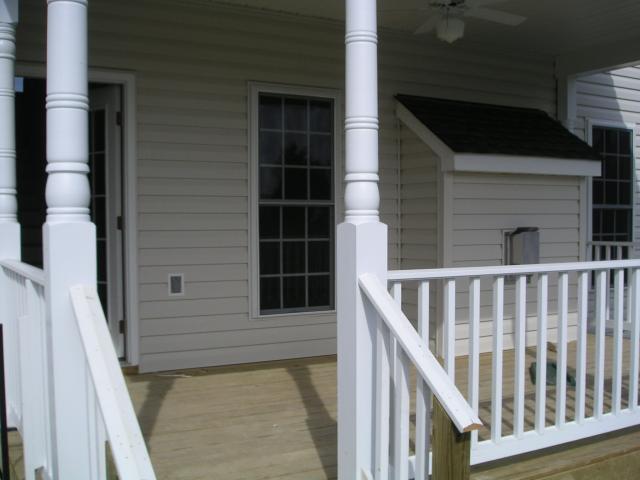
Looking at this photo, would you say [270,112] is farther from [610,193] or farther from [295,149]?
[610,193]

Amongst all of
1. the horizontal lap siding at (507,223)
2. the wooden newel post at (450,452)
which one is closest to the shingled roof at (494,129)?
the horizontal lap siding at (507,223)

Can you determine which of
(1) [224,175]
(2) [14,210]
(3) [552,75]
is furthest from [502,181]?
(2) [14,210]

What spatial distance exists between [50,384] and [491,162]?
3.95 m

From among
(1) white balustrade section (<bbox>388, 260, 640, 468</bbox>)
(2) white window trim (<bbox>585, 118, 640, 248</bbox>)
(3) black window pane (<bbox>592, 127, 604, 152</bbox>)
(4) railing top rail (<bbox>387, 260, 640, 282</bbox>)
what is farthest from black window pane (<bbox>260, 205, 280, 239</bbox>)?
(3) black window pane (<bbox>592, 127, 604, 152</bbox>)

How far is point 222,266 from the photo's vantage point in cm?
498

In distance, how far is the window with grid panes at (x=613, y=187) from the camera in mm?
7344

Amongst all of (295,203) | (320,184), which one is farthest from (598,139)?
(295,203)

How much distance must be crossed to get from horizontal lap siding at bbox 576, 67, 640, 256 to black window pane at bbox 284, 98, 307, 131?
3.38 meters

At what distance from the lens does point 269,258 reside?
5.20 m

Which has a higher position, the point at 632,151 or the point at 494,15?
the point at 494,15

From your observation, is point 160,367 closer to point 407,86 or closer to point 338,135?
point 338,135

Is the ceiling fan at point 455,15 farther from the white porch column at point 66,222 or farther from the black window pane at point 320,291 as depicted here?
the white porch column at point 66,222

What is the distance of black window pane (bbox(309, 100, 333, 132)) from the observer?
5348 millimetres

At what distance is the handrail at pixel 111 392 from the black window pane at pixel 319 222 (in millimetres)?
3197
